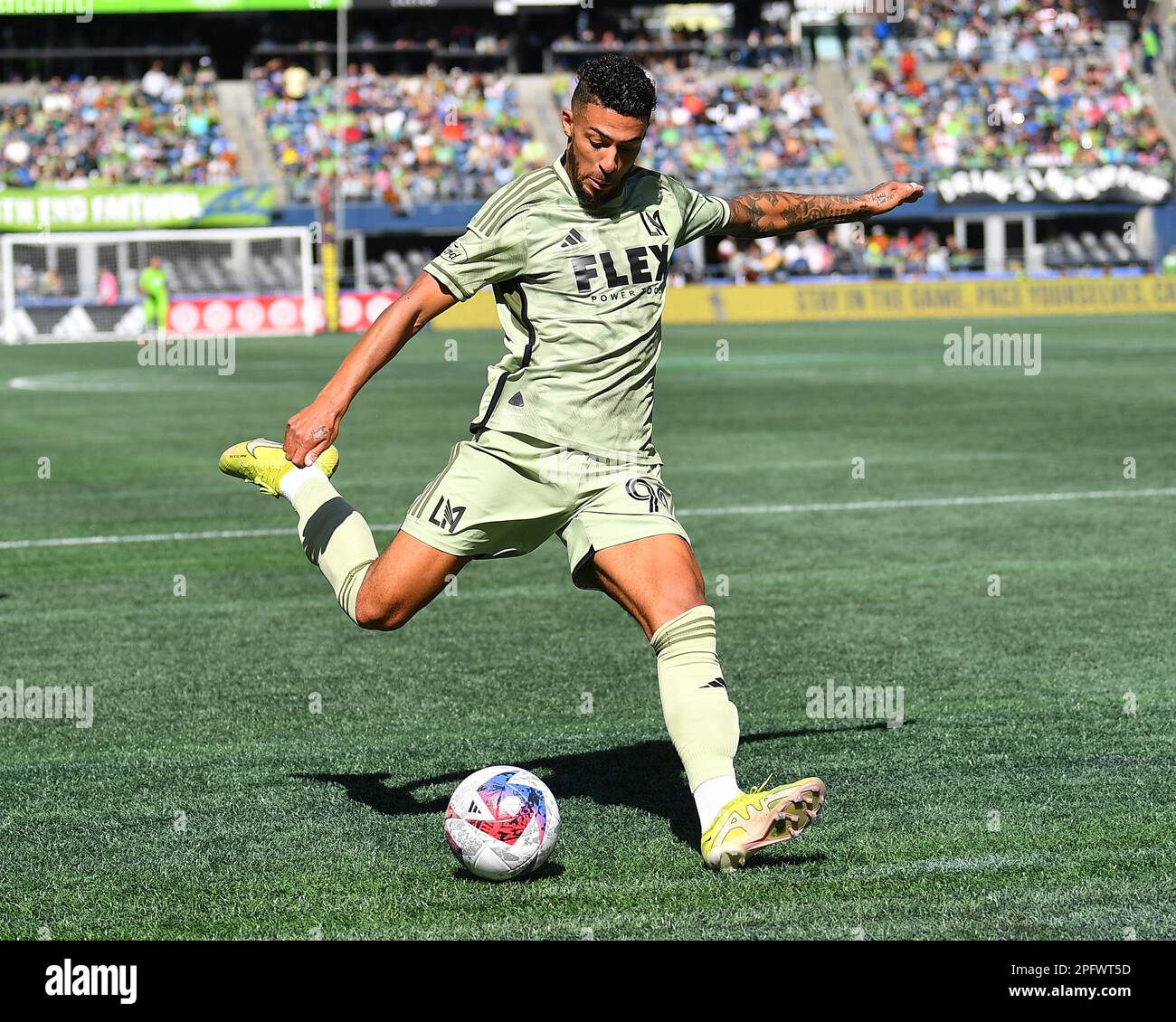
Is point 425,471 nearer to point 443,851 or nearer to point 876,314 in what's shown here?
point 443,851

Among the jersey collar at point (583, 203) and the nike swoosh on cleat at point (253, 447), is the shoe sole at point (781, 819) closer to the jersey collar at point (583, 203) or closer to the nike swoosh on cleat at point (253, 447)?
the jersey collar at point (583, 203)

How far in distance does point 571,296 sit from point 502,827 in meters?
1.61

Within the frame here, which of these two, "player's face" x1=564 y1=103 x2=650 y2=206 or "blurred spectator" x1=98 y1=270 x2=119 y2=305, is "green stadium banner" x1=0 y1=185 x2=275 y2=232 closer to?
"blurred spectator" x1=98 y1=270 x2=119 y2=305

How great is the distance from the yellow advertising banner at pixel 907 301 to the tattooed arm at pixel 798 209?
3888 cm

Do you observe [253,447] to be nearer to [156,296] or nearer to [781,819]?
[781,819]

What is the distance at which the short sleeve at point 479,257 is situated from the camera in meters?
5.28

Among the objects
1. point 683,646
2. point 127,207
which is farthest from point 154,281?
point 683,646

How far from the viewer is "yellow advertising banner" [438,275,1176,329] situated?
4478 cm

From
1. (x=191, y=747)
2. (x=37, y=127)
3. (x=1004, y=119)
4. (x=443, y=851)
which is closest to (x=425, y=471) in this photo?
(x=191, y=747)

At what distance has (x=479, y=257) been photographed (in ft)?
17.3

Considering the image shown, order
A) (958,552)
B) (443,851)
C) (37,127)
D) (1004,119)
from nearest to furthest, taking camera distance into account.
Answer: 1. (443,851)
2. (958,552)
3. (37,127)
4. (1004,119)

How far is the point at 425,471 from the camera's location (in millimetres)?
16234
